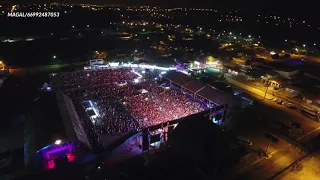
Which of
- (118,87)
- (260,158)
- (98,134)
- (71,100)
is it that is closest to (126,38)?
(118,87)

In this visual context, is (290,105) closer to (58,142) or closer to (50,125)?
(58,142)

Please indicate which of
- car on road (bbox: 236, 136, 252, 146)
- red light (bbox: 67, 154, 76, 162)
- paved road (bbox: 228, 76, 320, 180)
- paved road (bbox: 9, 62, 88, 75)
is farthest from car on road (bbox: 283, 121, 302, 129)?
paved road (bbox: 9, 62, 88, 75)

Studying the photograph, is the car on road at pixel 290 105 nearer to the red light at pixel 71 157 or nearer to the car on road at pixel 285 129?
the car on road at pixel 285 129

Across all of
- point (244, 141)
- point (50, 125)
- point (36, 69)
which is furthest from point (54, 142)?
point (36, 69)

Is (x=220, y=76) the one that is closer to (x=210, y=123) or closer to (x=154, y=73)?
(x=154, y=73)

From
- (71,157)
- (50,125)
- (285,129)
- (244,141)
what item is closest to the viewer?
(71,157)

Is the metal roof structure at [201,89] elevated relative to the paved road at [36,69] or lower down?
elevated

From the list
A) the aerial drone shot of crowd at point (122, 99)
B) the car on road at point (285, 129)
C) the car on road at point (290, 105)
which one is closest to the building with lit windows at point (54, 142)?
the aerial drone shot of crowd at point (122, 99)

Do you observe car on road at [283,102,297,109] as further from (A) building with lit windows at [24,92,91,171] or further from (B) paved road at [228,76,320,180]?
(A) building with lit windows at [24,92,91,171]
